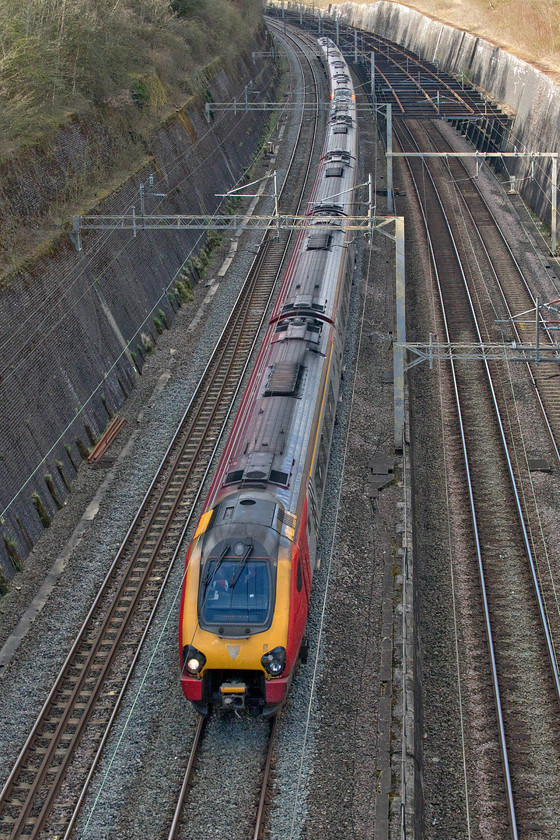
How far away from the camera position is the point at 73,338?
25.5 meters

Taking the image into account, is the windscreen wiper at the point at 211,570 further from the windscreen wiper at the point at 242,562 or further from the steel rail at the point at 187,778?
the steel rail at the point at 187,778

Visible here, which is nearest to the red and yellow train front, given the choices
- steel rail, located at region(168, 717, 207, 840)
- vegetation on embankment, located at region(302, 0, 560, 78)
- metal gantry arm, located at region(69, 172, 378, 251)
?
steel rail, located at region(168, 717, 207, 840)

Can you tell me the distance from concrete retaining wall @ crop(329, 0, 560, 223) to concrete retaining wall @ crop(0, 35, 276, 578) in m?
20.2

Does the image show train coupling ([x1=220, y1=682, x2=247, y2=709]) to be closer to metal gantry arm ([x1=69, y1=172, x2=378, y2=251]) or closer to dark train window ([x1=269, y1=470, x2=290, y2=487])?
dark train window ([x1=269, y1=470, x2=290, y2=487])

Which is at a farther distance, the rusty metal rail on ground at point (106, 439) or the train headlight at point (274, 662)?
the rusty metal rail on ground at point (106, 439)

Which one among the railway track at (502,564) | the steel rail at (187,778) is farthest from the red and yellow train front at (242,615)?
the railway track at (502,564)

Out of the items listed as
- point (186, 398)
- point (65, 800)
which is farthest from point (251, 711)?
point (186, 398)

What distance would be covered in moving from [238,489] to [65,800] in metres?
6.39

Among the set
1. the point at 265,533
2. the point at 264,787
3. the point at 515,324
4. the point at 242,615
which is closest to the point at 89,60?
the point at 515,324

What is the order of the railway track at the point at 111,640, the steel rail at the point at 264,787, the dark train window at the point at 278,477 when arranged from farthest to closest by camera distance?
the dark train window at the point at 278,477, the railway track at the point at 111,640, the steel rail at the point at 264,787

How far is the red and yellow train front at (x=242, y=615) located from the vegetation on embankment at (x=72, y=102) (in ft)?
38.2

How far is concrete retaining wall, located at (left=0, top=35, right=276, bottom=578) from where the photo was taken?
69.8 ft

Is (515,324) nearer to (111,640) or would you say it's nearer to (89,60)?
(89,60)

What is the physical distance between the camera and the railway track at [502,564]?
15539 millimetres
